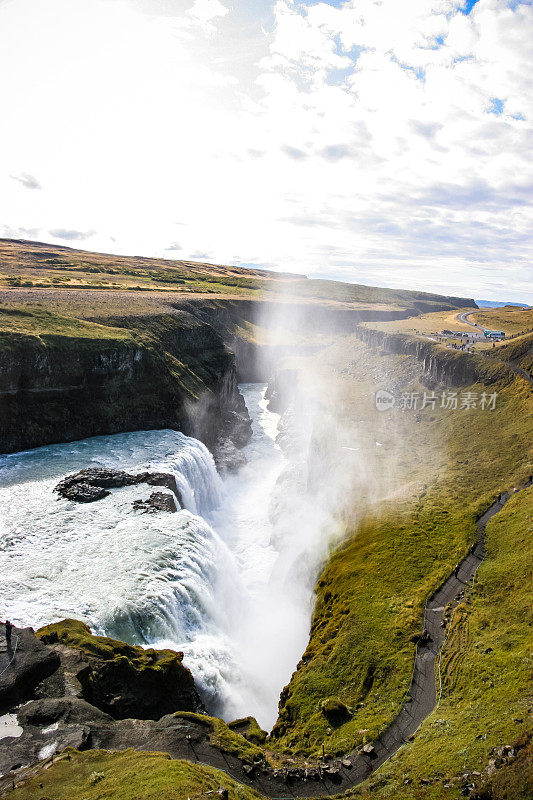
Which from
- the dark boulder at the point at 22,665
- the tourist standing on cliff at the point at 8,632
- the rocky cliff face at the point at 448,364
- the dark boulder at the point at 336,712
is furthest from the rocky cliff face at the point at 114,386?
the dark boulder at the point at 336,712

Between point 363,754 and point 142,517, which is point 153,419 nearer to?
point 142,517

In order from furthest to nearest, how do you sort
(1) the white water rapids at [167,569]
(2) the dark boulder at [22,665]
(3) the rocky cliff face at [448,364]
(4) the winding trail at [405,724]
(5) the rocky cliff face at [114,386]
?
(3) the rocky cliff face at [448,364] → (5) the rocky cliff face at [114,386] → (1) the white water rapids at [167,569] → (2) the dark boulder at [22,665] → (4) the winding trail at [405,724]

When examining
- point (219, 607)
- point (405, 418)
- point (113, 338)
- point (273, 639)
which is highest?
point (113, 338)

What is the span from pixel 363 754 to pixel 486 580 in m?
18.6

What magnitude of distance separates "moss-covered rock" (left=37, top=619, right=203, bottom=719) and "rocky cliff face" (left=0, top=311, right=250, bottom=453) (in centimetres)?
3282

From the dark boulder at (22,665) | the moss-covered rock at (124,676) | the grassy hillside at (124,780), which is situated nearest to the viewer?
the grassy hillside at (124,780)

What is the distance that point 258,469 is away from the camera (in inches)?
3290

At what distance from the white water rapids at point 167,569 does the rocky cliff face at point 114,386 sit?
10.6 ft

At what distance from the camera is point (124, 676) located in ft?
91.4

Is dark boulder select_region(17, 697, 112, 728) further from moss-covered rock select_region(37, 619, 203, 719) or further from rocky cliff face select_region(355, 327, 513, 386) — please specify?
rocky cliff face select_region(355, 327, 513, 386)

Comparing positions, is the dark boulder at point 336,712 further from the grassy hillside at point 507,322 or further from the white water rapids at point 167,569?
the grassy hillside at point 507,322

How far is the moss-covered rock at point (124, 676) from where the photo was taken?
26.5 meters

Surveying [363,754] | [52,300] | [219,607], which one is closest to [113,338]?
[52,300]

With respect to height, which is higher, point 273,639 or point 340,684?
point 340,684
